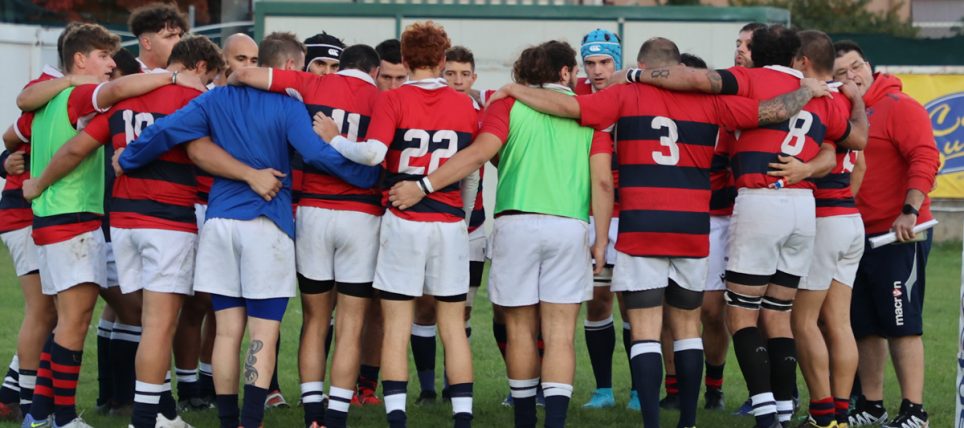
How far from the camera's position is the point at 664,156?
23.9 ft

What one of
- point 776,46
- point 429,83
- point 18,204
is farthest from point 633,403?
point 18,204

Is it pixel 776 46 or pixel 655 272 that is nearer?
pixel 655 272

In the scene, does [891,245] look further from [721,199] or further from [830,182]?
[721,199]

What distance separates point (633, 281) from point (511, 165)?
923 millimetres

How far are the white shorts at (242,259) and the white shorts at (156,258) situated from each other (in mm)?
149

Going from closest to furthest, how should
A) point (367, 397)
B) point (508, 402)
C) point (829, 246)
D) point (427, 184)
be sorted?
point (427, 184), point (829, 246), point (367, 397), point (508, 402)

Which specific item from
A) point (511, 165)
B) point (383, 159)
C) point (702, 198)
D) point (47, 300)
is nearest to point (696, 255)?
point (702, 198)

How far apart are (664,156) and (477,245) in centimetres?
184

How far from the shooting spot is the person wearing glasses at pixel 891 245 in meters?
8.14

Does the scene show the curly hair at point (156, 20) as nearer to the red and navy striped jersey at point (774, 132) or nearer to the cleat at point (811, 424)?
the red and navy striped jersey at point (774, 132)

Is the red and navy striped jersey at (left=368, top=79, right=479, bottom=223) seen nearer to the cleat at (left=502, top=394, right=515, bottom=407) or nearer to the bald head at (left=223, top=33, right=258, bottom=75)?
the bald head at (left=223, top=33, right=258, bottom=75)

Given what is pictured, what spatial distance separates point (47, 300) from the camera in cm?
796

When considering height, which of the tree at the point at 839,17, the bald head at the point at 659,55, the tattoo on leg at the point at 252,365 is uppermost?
the tree at the point at 839,17

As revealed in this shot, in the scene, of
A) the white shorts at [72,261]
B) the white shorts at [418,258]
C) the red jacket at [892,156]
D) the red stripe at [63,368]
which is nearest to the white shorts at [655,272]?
the white shorts at [418,258]
